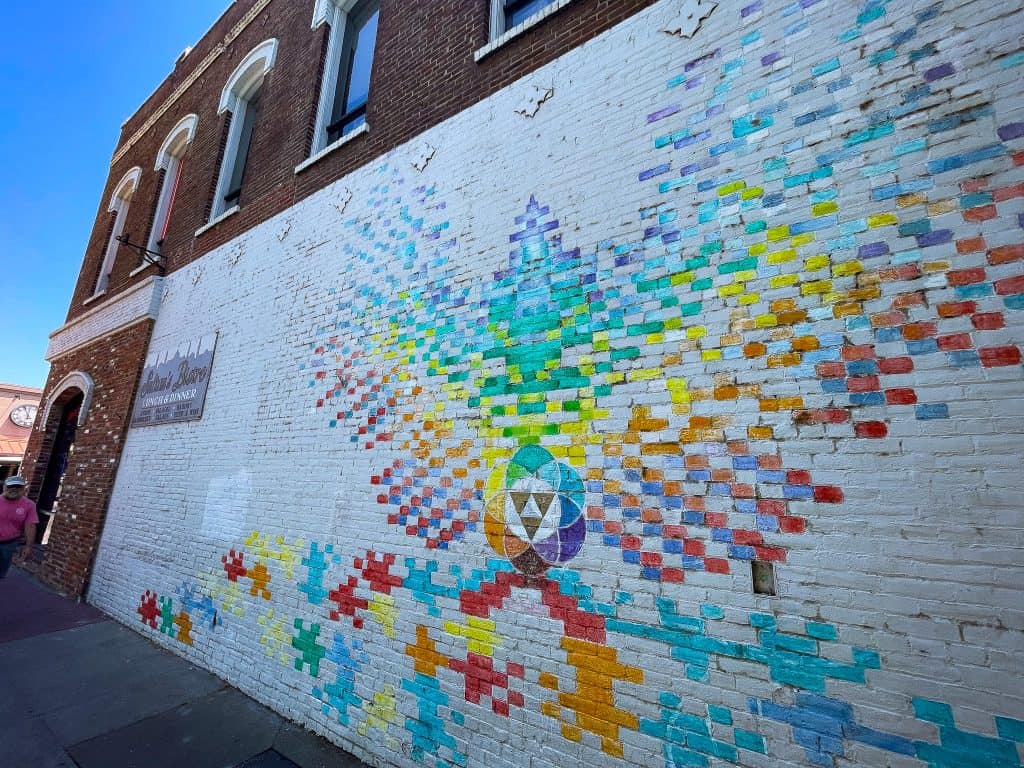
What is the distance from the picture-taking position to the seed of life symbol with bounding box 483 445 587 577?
2660mm

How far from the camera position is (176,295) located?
716 cm

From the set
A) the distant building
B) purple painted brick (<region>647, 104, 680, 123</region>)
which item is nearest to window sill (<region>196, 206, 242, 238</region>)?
purple painted brick (<region>647, 104, 680, 123</region>)

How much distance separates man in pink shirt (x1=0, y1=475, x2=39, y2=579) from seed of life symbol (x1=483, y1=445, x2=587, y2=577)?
290 inches

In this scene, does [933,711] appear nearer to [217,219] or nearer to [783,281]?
[783,281]

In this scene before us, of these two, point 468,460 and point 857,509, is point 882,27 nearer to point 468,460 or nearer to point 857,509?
point 857,509

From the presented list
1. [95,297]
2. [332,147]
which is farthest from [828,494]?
[95,297]

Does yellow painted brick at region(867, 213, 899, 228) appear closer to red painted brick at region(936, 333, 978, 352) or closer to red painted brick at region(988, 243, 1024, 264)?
red painted brick at region(988, 243, 1024, 264)

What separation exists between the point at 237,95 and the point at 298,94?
103 inches

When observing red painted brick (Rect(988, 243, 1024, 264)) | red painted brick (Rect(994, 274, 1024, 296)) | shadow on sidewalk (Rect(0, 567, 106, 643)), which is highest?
red painted brick (Rect(988, 243, 1024, 264))

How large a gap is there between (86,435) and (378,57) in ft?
26.0

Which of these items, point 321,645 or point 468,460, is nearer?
point 468,460

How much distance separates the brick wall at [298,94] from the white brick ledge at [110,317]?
0.44m

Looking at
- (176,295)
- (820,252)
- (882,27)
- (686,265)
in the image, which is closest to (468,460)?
(686,265)

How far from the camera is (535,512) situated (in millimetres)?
2797
